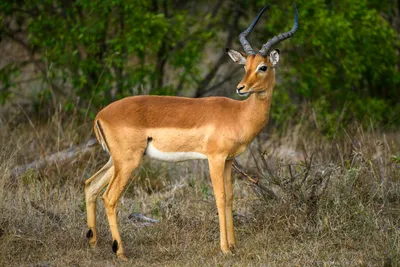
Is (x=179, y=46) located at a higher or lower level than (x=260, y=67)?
lower

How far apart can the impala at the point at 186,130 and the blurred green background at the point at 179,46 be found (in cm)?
338

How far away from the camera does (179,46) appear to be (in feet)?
36.5

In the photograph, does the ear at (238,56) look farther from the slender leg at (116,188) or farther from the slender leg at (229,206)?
the slender leg at (116,188)

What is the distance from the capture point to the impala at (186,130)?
645cm

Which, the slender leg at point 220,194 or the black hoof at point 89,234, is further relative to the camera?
the black hoof at point 89,234

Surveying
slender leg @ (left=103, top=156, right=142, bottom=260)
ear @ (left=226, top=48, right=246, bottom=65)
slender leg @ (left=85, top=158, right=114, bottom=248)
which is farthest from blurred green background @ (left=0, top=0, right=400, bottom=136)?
slender leg @ (left=103, top=156, right=142, bottom=260)

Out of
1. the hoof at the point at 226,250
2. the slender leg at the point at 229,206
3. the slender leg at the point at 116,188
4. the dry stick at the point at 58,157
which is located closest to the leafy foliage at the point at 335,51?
the dry stick at the point at 58,157

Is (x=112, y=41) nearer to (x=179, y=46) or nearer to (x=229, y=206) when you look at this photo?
(x=179, y=46)

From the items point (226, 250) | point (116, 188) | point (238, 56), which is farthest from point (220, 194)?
point (238, 56)

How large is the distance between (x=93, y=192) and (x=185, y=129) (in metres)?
1.10

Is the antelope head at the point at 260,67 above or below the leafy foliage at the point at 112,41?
above

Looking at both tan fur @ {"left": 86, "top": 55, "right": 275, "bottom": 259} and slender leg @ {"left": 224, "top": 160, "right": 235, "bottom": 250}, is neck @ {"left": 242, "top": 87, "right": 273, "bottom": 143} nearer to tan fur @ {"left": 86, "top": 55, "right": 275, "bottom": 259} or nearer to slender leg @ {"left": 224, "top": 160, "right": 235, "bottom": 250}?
tan fur @ {"left": 86, "top": 55, "right": 275, "bottom": 259}

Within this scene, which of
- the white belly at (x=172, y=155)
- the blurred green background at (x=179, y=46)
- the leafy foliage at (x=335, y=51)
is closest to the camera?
the white belly at (x=172, y=155)

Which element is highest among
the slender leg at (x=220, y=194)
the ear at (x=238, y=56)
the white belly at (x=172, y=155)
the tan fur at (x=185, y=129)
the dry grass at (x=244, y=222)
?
the ear at (x=238, y=56)
